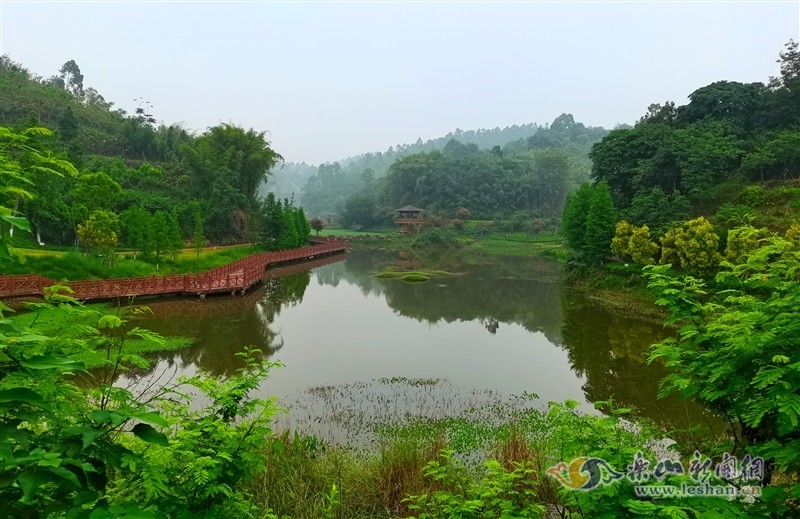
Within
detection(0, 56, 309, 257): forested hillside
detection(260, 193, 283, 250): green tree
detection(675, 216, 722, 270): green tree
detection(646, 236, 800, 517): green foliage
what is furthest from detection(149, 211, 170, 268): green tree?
detection(675, 216, 722, 270): green tree

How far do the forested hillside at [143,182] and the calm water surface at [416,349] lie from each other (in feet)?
22.0

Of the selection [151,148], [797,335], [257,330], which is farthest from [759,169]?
[151,148]

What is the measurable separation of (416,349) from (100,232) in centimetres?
1504

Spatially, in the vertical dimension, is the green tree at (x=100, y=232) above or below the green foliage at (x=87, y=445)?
above

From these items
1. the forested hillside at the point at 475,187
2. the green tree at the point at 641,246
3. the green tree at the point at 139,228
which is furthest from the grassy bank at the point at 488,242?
the green tree at the point at 139,228

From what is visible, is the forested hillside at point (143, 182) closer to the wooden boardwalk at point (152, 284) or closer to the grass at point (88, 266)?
the grass at point (88, 266)

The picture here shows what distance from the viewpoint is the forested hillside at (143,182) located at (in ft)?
73.8

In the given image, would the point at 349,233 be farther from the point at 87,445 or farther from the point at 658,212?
the point at 87,445

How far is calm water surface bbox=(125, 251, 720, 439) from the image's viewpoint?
10453mm

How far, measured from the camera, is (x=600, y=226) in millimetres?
24344

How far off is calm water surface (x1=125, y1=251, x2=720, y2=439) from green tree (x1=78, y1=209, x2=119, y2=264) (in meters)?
4.01

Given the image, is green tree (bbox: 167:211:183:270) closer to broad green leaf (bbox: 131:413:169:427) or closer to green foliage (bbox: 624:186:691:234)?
broad green leaf (bbox: 131:413:169:427)

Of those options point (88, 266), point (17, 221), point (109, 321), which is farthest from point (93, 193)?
point (17, 221)

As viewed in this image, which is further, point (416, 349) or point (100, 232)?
point (100, 232)
